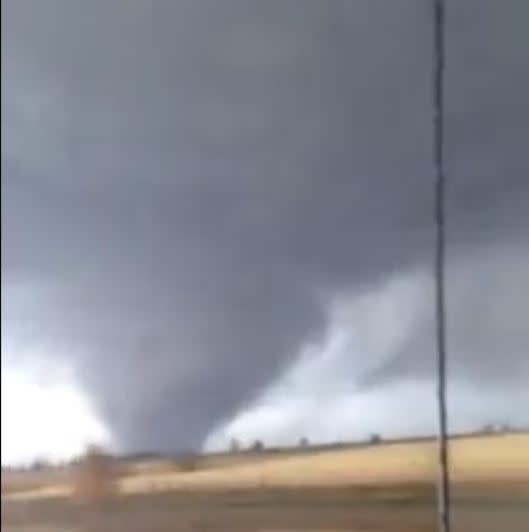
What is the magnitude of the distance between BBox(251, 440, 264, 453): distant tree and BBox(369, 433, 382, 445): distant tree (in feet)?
0.56

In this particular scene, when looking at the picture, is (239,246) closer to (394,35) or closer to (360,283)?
(360,283)

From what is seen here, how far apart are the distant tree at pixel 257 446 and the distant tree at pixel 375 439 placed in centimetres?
17

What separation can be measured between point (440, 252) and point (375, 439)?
0.92 feet

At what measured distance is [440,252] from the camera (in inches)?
65.9

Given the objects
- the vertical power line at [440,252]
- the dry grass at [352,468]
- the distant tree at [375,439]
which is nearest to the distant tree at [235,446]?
the dry grass at [352,468]

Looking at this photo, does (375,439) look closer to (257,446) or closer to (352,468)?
(352,468)

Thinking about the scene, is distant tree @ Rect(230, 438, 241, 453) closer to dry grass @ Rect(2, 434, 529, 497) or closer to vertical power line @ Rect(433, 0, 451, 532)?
dry grass @ Rect(2, 434, 529, 497)

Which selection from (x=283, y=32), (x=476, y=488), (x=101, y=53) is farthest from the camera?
(x=101, y=53)

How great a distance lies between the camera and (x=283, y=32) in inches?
71.5

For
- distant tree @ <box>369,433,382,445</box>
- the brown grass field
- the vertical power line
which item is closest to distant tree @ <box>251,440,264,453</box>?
the brown grass field

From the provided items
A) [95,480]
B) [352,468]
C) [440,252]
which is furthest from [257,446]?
[440,252]

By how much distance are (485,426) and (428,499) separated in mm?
129

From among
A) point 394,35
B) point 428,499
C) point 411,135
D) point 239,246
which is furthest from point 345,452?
point 394,35

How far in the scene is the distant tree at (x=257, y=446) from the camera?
1.74 metres
